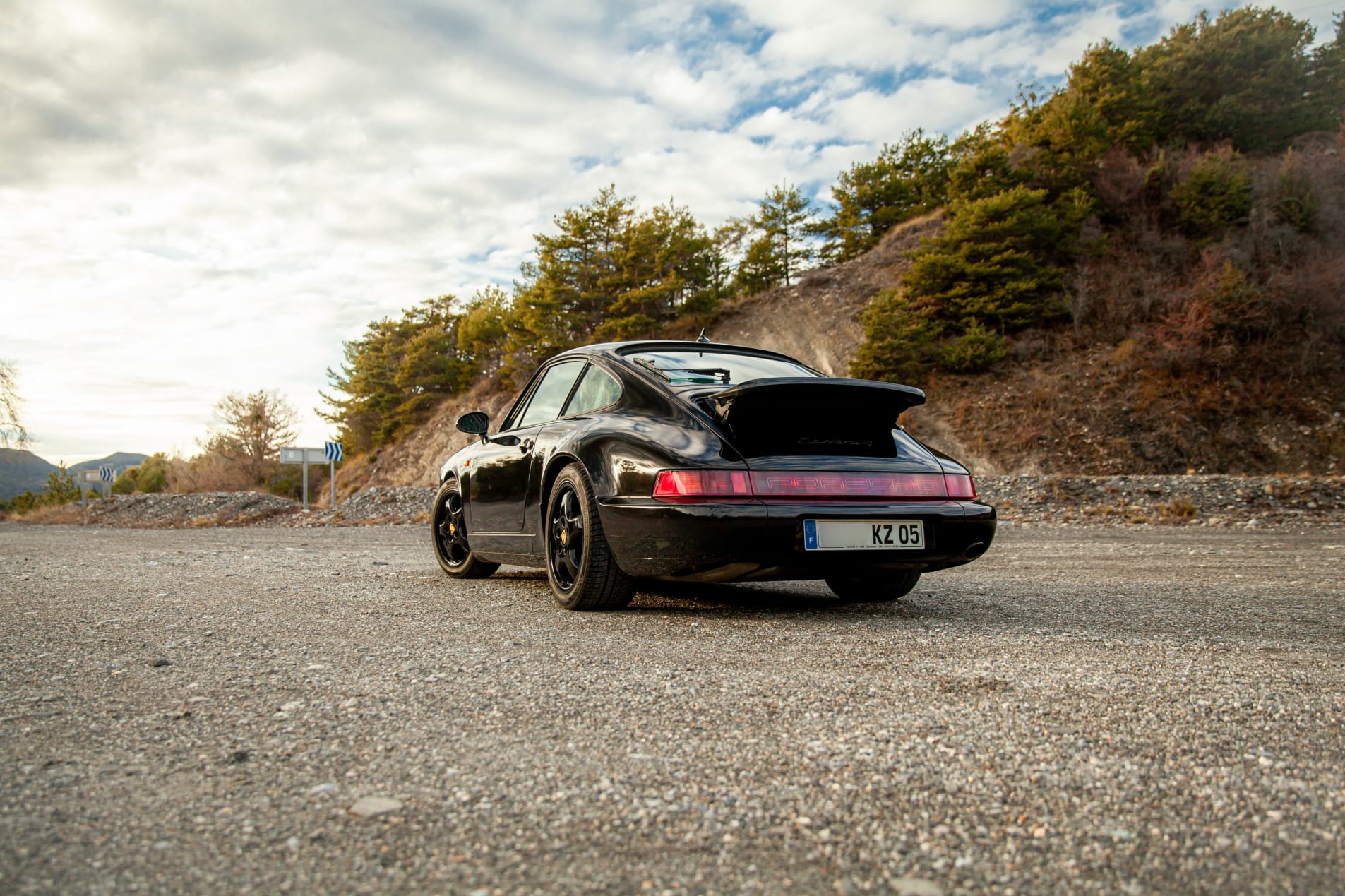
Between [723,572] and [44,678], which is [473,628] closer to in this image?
[723,572]

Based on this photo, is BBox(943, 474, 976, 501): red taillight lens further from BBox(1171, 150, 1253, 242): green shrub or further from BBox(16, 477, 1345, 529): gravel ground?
BBox(1171, 150, 1253, 242): green shrub

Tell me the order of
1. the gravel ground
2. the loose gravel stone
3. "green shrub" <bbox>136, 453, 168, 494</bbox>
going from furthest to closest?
"green shrub" <bbox>136, 453, 168, 494</bbox> < the gravel ground < the loose gravel stone

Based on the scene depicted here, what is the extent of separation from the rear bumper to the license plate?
21 millimetres

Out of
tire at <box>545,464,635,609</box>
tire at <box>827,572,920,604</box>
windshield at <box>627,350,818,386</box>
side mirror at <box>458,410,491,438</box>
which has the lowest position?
tire at <box>827,572,920,604</box>

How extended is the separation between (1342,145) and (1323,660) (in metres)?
36.1

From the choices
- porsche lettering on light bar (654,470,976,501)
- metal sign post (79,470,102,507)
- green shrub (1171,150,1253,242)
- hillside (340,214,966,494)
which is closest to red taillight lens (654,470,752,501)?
porsche lettering on light bar (654,470,976,501)

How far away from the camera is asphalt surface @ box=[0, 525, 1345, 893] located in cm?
137

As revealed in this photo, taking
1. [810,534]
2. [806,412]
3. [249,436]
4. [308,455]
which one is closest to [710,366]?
[806,412]

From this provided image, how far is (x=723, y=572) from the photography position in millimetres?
3631

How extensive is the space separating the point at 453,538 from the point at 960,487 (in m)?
3.63

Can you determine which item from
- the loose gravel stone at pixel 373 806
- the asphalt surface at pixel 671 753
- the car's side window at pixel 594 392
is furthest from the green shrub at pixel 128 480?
the loose gravel stone at pixel 373 806

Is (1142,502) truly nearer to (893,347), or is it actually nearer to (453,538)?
(453,538)

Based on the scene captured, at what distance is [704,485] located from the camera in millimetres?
3590

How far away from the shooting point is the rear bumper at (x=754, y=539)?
354 centimetres
